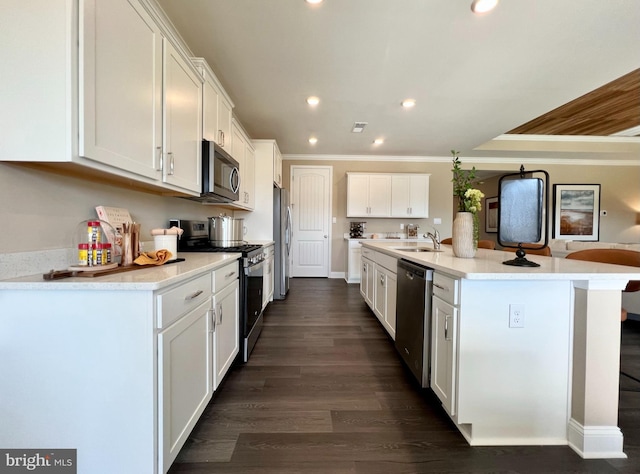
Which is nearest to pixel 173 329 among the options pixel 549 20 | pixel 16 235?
pixel 16 235

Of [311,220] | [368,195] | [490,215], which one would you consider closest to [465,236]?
[368,195]

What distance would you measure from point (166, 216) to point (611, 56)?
13.1 ft

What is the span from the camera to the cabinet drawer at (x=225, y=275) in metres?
1.61

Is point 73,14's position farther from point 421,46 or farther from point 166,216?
point 421,46

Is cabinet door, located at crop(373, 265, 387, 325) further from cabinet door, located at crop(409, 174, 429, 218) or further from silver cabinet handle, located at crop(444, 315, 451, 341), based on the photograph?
cabinet door, located at crop(409, 174, 429, 218)

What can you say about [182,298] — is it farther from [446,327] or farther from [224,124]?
[224,124]

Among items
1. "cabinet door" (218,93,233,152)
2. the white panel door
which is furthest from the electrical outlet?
the white panel door

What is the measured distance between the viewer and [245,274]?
7.06ft

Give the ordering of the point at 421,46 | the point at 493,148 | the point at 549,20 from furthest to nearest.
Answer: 1. the point at 493,148
2. the point at 421,46
3. the point at 549,20

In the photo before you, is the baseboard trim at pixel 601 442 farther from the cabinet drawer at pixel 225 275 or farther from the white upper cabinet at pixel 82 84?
the white upper cabinet at pixel 82 84

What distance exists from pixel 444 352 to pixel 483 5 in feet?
7.22

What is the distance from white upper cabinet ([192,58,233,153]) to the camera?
2.09m

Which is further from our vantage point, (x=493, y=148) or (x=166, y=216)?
(x=493, y=148)

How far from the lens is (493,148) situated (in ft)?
16.4
